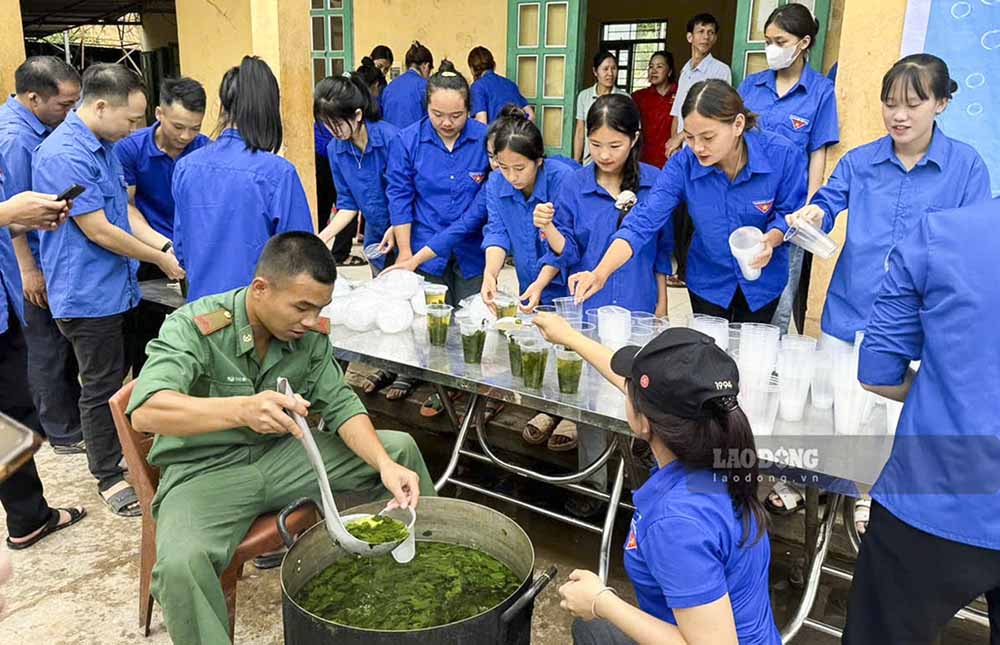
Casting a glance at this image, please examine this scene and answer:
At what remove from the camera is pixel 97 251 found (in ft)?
10.8

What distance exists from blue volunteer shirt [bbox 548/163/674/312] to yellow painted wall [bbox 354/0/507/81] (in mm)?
4116

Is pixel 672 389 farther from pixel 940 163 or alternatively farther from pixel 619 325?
pixel 940 163

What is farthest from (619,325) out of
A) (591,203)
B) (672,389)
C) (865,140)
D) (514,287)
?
(514,287)

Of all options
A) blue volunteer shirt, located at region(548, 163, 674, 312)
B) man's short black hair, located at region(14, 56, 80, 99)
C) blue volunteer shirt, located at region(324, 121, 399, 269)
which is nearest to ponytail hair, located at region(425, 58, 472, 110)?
blue volunteer shirt, located at region(324, 121, 399, 269)

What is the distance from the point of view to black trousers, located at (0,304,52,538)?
2.97 metres

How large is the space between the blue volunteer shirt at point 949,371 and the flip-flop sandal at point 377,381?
10.8 ft

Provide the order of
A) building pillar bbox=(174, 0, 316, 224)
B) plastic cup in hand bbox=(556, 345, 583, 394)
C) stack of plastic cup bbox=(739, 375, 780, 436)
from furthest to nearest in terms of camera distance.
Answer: building pillar bbox=(174, 0, 316, 224) → plastic cup in hand bbox=(556, 345, 583, 394) → stack of plastic cup bbox=(739, 375, 780, 436)

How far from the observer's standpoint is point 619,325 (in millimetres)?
2582

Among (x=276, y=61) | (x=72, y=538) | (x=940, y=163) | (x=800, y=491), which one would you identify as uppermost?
(x=276, y=61)

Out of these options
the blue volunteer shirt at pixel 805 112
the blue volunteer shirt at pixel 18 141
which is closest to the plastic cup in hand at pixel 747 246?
the blue volunteer shirt at pixel 805 112

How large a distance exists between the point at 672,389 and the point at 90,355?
278 centimetres

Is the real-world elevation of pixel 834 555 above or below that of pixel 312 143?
below

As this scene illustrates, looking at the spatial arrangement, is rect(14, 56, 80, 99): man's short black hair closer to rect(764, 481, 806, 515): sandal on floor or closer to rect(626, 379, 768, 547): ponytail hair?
rect(626, 379, 768, 547): ponytail hair

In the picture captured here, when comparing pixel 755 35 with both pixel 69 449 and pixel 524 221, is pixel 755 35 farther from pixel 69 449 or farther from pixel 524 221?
pixel 69 449
